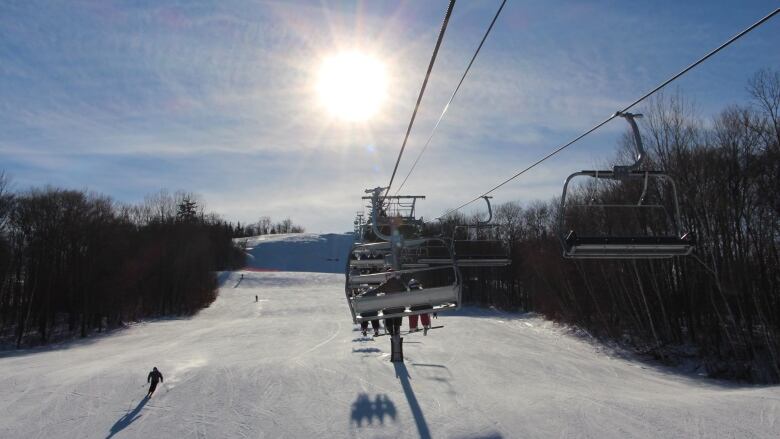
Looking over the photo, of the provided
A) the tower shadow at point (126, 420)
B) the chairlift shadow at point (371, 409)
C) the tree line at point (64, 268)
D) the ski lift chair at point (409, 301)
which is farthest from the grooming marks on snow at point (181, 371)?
the tree line at point (64, 268)

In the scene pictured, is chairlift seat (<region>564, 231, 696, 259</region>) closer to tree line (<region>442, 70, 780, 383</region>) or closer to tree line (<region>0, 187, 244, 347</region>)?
tree line (<region>442, 70, 780, 383</region>)

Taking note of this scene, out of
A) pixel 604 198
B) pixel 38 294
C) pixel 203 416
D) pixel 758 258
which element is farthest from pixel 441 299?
pixel 38 294

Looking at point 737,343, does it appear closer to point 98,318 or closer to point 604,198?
point 604,198

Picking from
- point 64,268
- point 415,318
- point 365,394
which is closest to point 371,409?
point 365,394

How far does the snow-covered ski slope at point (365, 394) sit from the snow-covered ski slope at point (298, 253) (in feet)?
343

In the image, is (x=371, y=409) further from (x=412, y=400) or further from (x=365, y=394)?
(x=365, y=394)

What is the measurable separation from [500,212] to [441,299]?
57818 mm

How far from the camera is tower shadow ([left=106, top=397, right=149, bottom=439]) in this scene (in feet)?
49.1

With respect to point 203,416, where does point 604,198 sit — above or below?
above

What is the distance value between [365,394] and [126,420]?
6.95 metres

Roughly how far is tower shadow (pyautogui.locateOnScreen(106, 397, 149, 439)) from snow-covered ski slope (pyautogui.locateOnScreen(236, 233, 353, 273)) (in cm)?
11508

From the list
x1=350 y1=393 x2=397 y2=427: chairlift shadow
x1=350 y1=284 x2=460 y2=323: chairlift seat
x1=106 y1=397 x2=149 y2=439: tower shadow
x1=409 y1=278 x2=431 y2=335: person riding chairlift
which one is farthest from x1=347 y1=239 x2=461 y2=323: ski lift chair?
x1=106 y1=397 x2=149 y2=439: tower shadow

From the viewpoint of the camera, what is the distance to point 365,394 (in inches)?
693

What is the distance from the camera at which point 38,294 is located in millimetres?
44156
